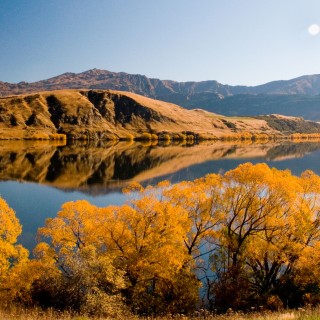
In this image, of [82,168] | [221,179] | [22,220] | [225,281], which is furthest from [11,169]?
[225,281]

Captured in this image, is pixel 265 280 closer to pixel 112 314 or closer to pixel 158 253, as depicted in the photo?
pixel 158 253

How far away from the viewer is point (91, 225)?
4253 cm

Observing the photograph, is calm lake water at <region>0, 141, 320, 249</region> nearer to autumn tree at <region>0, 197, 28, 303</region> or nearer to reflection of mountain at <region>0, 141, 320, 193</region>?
reflection of mountain at <region>0, 141, 320, 193</region>

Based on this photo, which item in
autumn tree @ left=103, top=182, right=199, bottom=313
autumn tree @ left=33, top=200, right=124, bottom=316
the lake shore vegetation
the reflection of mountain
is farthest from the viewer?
the reflection of mountain

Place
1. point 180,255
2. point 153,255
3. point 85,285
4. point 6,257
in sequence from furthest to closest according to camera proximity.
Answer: point 180,255 → point 153,255 → point 6,257 → point 85,285

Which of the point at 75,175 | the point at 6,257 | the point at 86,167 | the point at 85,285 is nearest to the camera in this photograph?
the point at 85,285

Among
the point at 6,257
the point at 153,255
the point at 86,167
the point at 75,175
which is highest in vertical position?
the point at 86,167

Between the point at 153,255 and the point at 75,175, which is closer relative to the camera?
the point at 153,255

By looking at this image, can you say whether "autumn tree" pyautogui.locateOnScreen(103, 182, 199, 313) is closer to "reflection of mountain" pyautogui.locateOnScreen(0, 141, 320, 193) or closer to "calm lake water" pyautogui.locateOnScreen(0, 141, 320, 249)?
"calm lake water" pyautogui.locateOnScreen(0, 141, 320, 249)

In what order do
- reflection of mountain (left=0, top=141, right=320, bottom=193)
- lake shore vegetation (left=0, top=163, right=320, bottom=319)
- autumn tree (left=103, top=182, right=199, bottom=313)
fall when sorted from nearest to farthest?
lake shore vegetation (left=0, top=163, right=320, bottom=319)
autumn tree (left=103, top=182, right=199, bottom=313)
reflection of mountain (left=0, top=141, right=320, bottom=193)

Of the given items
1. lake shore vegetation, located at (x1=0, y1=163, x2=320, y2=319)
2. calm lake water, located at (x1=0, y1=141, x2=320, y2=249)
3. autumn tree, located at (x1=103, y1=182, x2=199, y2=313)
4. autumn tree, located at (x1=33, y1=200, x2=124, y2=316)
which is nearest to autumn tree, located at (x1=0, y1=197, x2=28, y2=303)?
lake shore vegetation, located at (x1=0, y1=163, x2=320, y2=319)

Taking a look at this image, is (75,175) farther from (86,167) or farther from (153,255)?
(153,255)

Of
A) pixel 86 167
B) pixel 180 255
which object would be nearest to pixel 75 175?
pixel 86 167

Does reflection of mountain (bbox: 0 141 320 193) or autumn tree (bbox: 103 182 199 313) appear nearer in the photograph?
autumn tree (bbox: 103 182 199 313)
